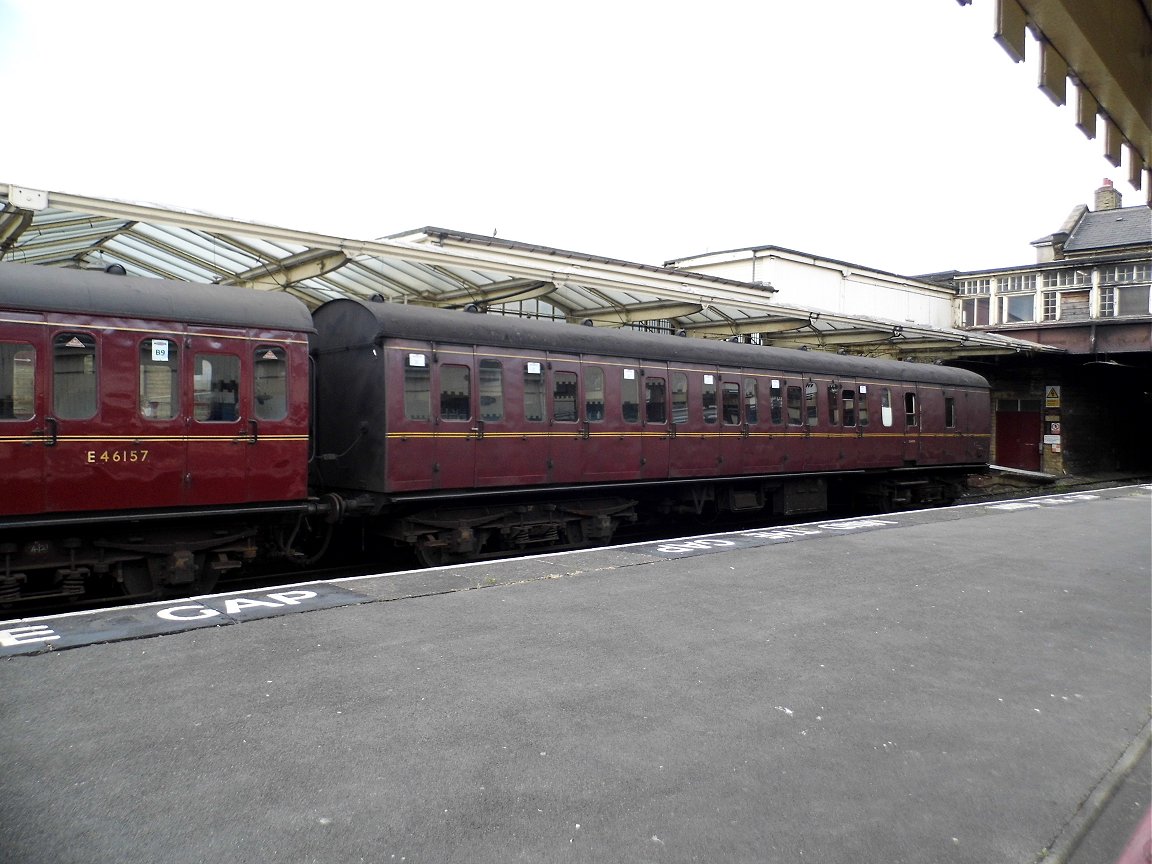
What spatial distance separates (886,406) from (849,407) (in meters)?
1.41

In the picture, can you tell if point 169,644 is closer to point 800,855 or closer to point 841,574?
point 800,855

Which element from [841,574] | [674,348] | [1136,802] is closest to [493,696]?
[1136,802]

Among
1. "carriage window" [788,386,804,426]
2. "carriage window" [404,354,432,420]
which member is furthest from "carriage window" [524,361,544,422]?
"carriage window" [788,386,804,426]

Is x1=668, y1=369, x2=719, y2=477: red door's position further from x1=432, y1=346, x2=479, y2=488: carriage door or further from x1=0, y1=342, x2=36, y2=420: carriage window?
x1=0, y1=342, x2=36, y2=420: carriage window

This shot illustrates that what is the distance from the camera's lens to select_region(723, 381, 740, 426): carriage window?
1439 cm

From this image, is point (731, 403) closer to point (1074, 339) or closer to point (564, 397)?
point (564, 397)

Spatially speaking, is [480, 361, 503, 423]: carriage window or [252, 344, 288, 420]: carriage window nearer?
[252, 344, 288, 420]: carriage window

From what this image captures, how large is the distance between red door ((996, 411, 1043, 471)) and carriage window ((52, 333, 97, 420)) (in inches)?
1248

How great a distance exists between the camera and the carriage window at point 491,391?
10.9m

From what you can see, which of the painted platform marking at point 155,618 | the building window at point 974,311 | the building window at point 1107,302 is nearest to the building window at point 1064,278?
the building window at point 1107,302


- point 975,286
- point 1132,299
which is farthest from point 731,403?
point 975,286

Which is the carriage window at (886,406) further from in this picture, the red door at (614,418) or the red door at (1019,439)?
the red door at (1019,439)

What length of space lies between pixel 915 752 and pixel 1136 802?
100cm

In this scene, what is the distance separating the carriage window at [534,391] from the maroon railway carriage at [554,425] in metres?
0.02
